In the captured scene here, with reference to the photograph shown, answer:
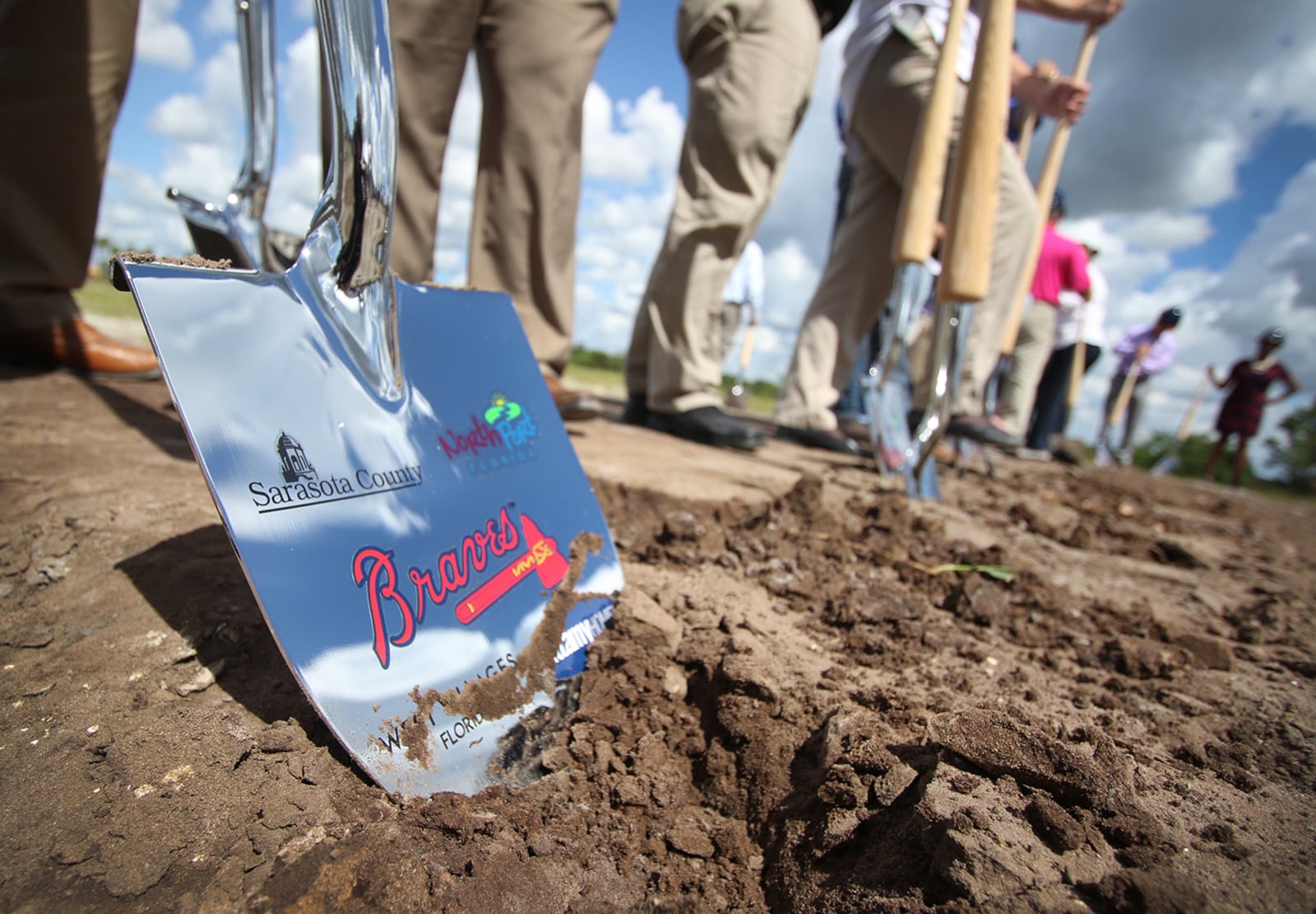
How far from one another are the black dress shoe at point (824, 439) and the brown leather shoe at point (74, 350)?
242 centimetres

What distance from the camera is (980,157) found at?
1.89 meters

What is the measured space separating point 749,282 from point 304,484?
671 centimetres

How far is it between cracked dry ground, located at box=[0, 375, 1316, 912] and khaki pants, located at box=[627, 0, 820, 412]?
122cm

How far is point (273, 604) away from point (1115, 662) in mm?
1277

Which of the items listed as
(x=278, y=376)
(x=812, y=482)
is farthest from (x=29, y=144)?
(x=812, y=482)

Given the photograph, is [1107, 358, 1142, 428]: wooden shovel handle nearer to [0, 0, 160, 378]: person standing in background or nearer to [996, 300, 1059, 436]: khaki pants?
[996, 300, 1059, 436]: khaki pants

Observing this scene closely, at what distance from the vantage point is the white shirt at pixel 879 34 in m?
2.34

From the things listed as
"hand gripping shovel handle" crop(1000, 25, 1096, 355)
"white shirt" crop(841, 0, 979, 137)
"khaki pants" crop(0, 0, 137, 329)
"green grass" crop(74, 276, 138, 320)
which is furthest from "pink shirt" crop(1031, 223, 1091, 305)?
"green grass" crop(74, 276, 138, 320)

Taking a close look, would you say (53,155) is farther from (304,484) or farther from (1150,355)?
(1150,355)

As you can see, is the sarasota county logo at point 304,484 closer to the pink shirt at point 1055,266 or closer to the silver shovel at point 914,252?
the silver shovel at point 914,252

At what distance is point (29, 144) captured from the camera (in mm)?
1730

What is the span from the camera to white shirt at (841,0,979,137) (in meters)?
2.34

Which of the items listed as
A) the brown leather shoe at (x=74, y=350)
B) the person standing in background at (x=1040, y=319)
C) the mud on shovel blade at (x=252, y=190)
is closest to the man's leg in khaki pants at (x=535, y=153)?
the mud on shovel blade at (x=252, y=190)

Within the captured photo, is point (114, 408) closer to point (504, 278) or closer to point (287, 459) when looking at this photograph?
point (504, 278)
